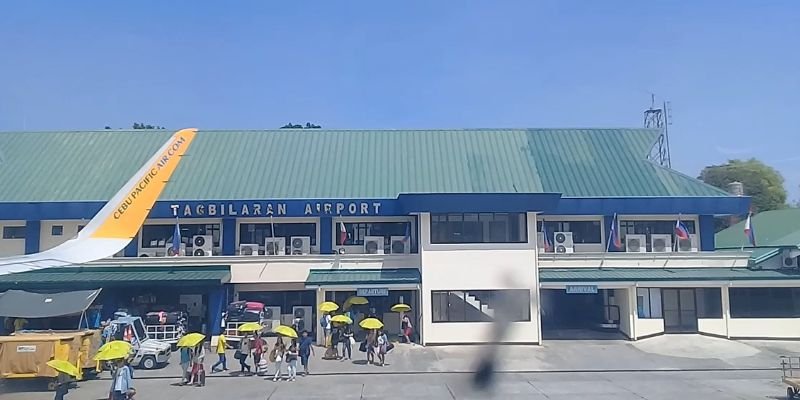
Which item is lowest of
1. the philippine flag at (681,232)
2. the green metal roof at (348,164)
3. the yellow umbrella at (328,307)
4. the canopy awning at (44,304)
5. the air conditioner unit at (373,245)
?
the yellow umbrella at (328,307)

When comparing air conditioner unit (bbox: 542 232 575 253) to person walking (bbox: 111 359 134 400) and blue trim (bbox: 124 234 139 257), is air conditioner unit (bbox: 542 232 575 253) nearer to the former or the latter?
blue trim (bbox: 124 234 139 257)

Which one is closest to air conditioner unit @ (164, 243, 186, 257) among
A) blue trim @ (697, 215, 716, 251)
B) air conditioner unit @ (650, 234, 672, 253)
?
air conditioner unit @ (650, 234, 672, 253)

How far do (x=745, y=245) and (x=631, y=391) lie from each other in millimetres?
21066

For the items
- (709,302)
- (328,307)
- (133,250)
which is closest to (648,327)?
(709,302)

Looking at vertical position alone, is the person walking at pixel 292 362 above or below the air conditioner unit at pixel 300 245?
below

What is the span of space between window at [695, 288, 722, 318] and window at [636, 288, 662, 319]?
74.5 inches

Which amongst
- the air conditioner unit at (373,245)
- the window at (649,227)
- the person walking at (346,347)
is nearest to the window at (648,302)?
the window at (649,227)

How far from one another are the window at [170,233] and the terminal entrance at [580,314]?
1498 cm

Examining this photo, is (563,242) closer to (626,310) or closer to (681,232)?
(626,310)

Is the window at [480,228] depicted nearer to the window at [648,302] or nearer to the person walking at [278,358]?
the window at [648,302]

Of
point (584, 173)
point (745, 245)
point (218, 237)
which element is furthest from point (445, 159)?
point (745, 245)

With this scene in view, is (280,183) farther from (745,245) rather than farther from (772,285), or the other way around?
(745,245)

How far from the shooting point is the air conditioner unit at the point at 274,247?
100 ft

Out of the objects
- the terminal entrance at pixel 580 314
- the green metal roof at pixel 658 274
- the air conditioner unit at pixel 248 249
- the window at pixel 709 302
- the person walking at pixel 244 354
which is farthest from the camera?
the air conditioner unit at pixel 248 249
